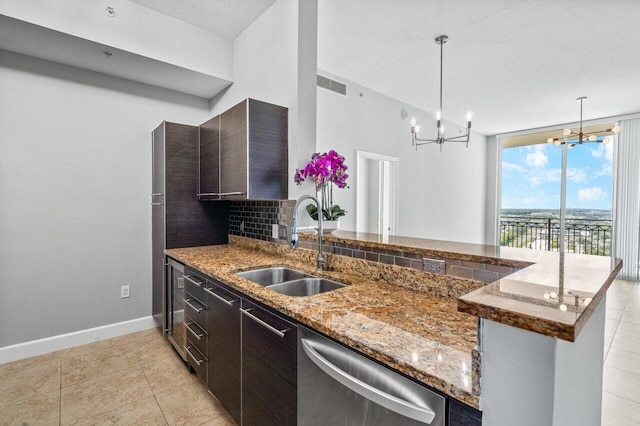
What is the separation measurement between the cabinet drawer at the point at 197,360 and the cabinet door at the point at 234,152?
3.78 feet

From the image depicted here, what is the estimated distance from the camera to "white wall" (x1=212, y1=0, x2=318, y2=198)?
2.44m

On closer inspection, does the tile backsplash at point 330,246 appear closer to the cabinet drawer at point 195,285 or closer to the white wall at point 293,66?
the white wall at point 293,66

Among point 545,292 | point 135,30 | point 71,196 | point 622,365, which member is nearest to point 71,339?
point 71,196

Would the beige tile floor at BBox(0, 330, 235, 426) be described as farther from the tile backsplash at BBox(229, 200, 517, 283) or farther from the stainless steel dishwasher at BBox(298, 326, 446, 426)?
the tile backsplash at BBox(229, 200, 517, 283)

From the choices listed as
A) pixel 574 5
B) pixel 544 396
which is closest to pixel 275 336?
pixel 544 396

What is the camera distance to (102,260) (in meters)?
3.03

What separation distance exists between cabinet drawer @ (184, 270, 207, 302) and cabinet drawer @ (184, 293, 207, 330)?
1.1 inches

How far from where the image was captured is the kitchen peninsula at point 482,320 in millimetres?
651

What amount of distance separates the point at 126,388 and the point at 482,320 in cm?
254

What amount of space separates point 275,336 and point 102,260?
2517 mm

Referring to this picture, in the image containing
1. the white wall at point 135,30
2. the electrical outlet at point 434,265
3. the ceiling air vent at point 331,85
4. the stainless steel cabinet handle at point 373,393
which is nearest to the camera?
the stainless steel cabinet handle at point 373,393

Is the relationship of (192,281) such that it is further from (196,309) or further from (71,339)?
(71,339)

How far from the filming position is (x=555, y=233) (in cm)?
671

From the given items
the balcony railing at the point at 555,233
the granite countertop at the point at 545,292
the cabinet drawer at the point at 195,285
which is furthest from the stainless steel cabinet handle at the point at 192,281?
the balcony railing at the point at 555,233
